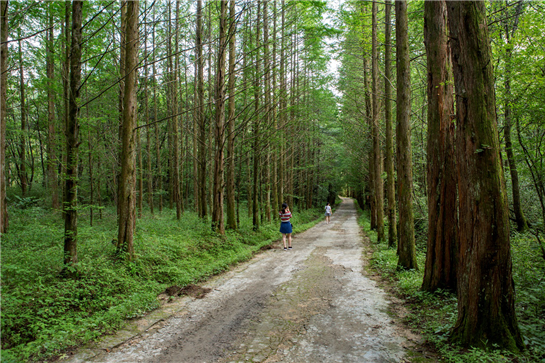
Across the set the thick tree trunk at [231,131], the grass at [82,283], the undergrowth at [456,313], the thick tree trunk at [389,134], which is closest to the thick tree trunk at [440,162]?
the undergrowth at [456,313]

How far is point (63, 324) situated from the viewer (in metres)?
4.04

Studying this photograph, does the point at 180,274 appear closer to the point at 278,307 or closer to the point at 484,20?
the point at 278,307

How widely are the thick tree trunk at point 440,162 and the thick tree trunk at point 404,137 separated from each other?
1622 millimetres

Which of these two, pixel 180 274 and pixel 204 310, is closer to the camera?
pixel 204 310

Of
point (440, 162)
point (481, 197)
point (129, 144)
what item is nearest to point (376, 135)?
point (440, 162)

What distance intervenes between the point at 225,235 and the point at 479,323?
8.97 meters

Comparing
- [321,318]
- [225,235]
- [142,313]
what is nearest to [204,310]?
[142,313]

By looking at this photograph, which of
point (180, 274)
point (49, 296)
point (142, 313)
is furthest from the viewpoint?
point (180, 274)

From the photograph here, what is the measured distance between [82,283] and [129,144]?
128 inches

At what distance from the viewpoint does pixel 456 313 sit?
4.33 meters

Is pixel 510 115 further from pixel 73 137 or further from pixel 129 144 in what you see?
pixel 73 137

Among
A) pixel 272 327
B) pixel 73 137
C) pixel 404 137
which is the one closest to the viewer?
pixel 272 327

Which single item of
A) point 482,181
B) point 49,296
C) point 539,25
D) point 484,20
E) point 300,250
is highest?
point 539,25

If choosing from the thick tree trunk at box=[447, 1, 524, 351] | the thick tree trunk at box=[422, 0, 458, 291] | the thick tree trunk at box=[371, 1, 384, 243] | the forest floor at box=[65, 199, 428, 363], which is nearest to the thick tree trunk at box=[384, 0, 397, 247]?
the thick tree trunk at box=[371, 1, 384, 243]
